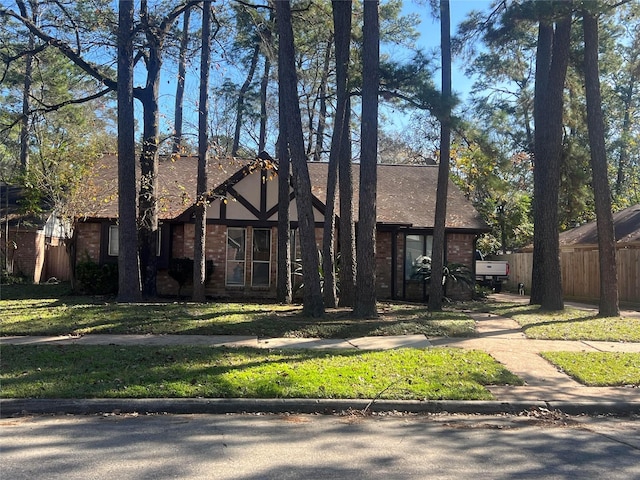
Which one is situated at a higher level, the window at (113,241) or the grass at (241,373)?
the window at (113,241)

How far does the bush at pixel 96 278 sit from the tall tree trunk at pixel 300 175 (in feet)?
27.3

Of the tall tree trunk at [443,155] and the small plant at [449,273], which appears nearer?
the tall tree trunk at [443,155]

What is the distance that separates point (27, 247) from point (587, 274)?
24123 mm

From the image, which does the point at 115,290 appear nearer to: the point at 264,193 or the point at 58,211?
the point at 58,211

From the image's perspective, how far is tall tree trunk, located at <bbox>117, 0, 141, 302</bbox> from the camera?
1484 centimetres

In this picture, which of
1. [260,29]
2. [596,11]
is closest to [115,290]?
[260,29]

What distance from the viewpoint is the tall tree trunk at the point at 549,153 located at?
1555 centimetres

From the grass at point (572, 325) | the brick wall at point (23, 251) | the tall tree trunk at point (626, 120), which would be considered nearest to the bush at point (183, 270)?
the grass at point (572, 325)

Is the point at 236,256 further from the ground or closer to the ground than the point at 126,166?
closer to the ground

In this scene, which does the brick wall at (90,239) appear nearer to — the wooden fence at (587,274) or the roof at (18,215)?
the roof at (18,215)

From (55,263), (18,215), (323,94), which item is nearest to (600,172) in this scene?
(323,94)

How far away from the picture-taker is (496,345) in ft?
35.6

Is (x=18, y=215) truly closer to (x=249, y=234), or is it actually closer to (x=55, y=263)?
(x=55, y=263)

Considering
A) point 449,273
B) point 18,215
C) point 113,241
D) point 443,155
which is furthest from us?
point 18,215
